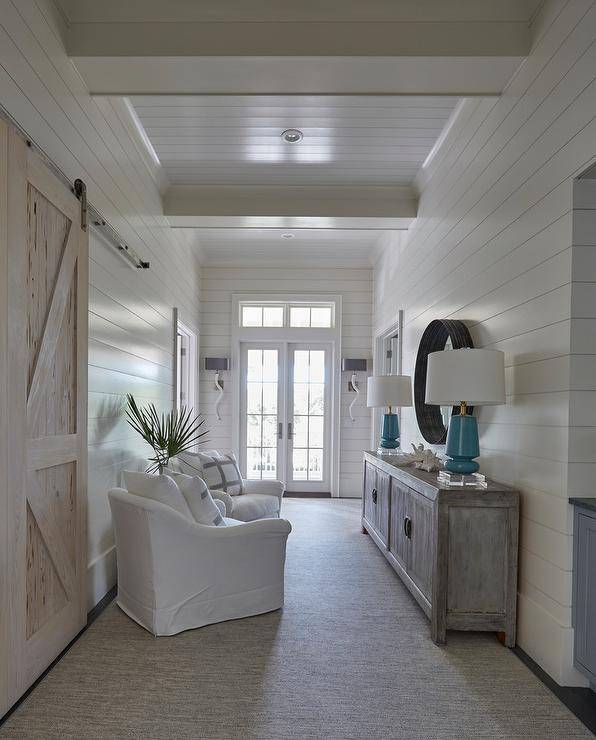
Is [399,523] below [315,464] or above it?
above

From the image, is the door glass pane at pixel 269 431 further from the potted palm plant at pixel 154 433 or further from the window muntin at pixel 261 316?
the potted palm plant at pixel 154 433

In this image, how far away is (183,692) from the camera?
219 cm

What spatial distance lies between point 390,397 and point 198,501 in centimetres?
212

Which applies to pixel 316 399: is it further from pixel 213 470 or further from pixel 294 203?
pixel 294 203

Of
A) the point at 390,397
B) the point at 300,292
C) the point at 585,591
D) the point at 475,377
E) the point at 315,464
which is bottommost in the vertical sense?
the point at 315,464

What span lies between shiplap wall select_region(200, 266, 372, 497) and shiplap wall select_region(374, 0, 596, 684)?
10.9 ft

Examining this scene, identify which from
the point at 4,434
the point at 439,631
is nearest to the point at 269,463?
the point at 439,631

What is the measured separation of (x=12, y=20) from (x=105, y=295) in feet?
4.87

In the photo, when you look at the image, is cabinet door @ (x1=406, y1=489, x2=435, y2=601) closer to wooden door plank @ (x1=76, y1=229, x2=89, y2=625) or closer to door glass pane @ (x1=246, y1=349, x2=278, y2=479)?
wooden door plank @ (x1=76, y1=229, x2=89, y2=625)

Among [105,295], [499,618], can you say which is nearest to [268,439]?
[105,295]

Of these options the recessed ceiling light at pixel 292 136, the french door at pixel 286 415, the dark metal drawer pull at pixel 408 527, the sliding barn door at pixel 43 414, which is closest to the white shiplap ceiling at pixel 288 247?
the french door at pixel 286 415

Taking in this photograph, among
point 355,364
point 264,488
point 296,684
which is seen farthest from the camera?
point 355,364

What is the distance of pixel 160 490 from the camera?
9.05ft

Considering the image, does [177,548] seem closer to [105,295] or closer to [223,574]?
[223,574]
